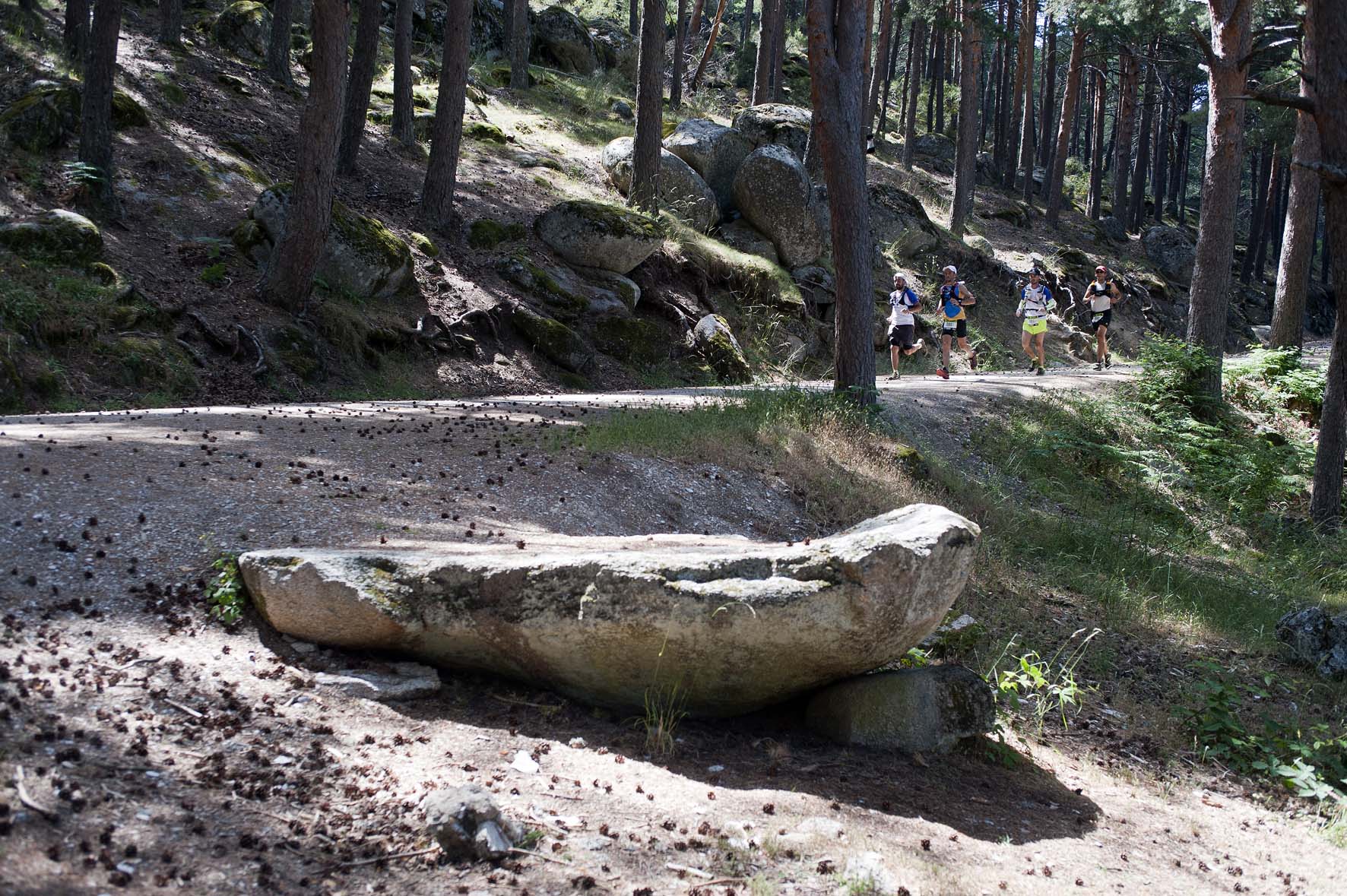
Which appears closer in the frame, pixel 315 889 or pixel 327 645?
pixel 315 889

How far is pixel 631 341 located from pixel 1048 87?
127 ft

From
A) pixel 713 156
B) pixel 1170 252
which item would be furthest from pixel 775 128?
pixel 1170 252

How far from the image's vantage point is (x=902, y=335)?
1778 centimetres

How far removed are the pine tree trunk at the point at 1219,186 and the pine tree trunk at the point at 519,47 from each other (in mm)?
18651

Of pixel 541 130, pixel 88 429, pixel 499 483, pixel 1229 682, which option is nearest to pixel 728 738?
pixel 499 483

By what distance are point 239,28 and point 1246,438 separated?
23232 mm

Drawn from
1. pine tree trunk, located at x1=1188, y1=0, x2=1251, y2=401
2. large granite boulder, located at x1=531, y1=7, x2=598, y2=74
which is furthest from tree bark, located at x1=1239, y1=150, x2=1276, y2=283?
pine tree trunk, located at x1=1188, y1=0, x2=1251, y2=401

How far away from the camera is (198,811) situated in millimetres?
3621

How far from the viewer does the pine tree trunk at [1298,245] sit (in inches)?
701

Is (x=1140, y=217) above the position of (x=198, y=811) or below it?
above

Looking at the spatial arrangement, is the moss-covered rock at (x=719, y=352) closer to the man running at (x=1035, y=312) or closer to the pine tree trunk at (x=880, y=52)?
the man running at (x=1035, y=312)

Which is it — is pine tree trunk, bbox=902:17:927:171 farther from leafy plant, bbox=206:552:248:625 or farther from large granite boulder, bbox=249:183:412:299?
leafy plant, bbox=206:552:248:625

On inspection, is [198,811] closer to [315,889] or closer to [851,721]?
[315,889]

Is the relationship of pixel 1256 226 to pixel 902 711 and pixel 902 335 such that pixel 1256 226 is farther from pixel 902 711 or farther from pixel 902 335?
pixel 902 711
